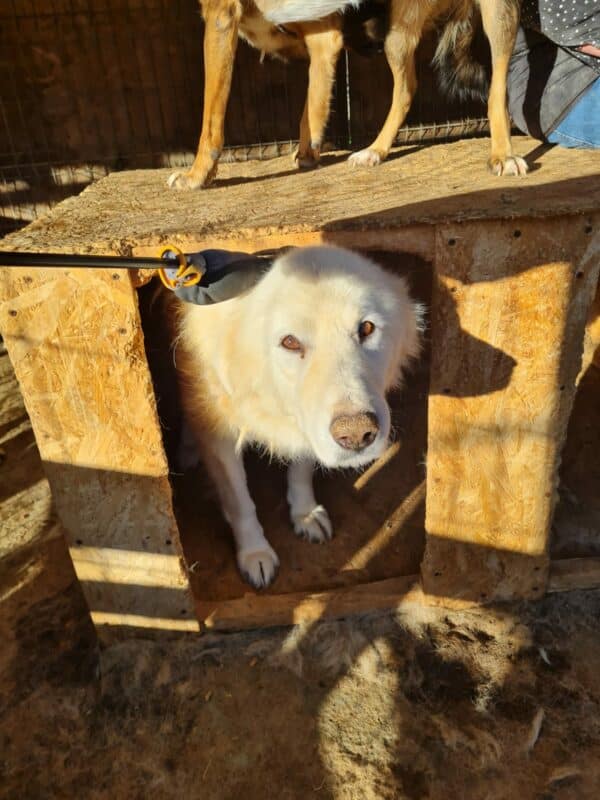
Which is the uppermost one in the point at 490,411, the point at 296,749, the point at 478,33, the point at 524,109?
the point at 478,33

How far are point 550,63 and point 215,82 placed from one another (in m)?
2.07

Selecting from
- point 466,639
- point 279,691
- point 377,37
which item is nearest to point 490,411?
point 466,639

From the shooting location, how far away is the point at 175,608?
247 cm

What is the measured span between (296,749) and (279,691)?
0.76ft

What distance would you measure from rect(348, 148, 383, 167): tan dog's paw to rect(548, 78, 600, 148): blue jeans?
996 mm

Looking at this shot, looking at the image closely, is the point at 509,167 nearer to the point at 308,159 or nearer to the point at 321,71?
the point at 308,159

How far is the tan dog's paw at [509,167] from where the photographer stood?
8.44ft

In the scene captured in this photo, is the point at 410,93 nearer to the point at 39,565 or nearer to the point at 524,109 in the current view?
the point at 524,109

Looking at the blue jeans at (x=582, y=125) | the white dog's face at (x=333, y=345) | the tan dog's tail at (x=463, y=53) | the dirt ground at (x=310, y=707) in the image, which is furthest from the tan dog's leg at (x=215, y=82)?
the dirt ground at (x=310, y=707)

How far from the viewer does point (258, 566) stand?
2.72m

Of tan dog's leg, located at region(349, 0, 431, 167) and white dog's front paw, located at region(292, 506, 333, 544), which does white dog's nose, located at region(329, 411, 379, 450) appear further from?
tan dog's leg, located at region(349, 0, 431, 167)

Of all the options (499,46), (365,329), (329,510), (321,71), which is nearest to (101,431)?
(365,329)

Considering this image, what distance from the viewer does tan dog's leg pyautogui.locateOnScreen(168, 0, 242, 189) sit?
2.86m

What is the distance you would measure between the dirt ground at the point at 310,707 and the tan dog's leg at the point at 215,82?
202cm
